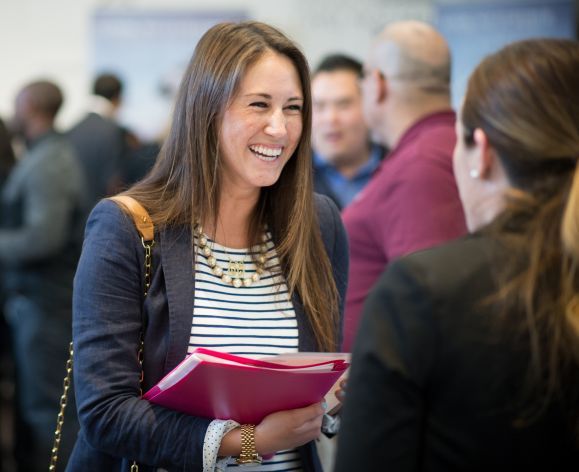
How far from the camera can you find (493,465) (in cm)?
120

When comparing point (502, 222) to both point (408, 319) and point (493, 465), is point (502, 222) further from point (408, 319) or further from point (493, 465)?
point (493, 465)

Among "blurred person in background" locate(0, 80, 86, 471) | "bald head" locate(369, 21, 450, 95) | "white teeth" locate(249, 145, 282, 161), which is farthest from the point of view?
"blurred person in background" locate(0, 80, 86, 471)

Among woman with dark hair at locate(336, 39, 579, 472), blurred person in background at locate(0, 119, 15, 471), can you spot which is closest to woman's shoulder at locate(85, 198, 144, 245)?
woman with dark hair at locate(336, 39, 579, 472)

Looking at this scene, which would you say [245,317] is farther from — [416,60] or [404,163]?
[416,60]

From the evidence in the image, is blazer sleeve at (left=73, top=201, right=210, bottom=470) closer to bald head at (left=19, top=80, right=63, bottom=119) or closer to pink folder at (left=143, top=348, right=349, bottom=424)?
pink folder at (left=143, top=348, right=349, bottom=424)

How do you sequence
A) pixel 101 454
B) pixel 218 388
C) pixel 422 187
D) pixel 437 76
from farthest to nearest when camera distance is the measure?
pixel 437 76 < pixel 422 187 < pixel 101 454 < pixel 218 388

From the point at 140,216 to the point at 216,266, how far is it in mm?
208

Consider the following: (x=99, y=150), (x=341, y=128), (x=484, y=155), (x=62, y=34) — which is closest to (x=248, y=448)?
(x=484, y=155)

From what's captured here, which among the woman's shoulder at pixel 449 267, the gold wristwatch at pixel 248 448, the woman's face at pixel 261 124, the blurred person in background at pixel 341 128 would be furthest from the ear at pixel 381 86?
the woman's shoulder at pixel 449 267

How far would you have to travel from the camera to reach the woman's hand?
1719 millimetres

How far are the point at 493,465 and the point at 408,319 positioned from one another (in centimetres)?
24

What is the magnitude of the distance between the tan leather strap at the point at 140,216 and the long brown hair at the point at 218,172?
0.02 m

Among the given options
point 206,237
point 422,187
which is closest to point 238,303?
point 206,237

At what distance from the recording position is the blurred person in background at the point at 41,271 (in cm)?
399
